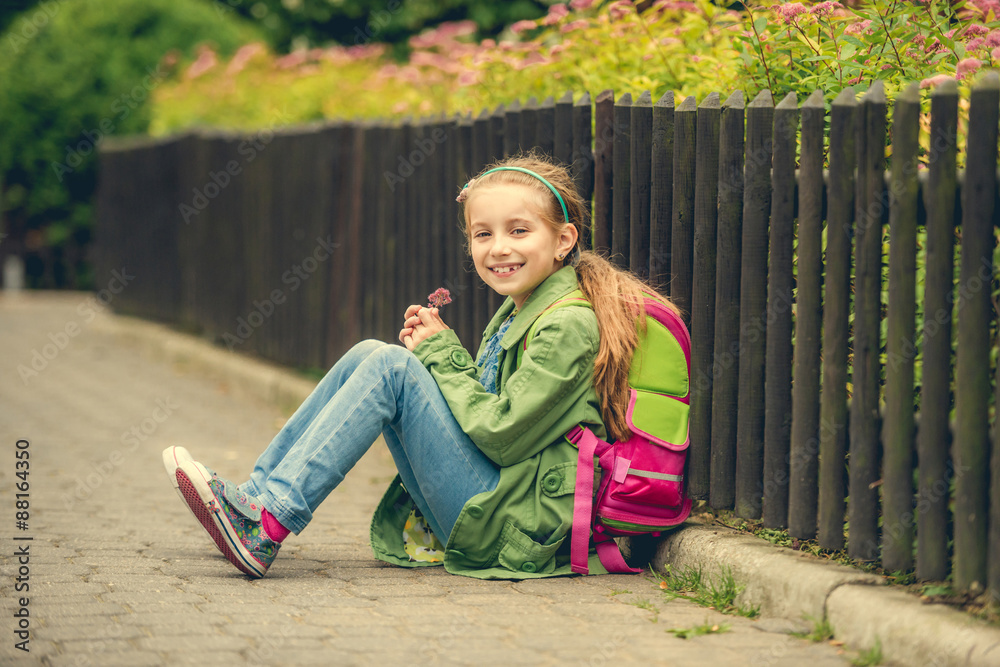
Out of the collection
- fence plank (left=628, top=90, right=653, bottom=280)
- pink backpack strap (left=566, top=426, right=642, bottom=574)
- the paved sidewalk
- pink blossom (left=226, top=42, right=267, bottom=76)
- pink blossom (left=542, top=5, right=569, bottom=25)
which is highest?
pink blossom (left=226, top=42, right=267, bottom=76)

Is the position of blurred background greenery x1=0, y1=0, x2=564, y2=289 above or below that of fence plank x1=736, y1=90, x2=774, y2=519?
above

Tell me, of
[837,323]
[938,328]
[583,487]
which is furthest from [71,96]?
[938,328]

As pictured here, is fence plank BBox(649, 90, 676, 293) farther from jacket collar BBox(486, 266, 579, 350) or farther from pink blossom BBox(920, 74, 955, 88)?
pink blossom BBox(920, 74, 955, 88)

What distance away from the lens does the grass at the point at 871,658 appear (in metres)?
2.64

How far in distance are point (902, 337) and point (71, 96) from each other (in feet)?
44.8

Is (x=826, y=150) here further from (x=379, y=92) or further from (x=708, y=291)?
(x=379, y=92)

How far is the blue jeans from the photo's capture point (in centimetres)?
329

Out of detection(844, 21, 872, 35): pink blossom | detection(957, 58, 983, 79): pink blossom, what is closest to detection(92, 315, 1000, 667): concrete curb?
detection(957, 58, 983, 79): pink blossom

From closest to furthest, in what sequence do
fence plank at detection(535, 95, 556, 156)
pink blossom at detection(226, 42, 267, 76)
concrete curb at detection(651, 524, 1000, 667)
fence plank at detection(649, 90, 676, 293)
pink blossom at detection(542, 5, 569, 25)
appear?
concrete curb at detection(651, 524, 1000, 667)
fence plank at detection(649, 90, 676, 293)
fence plank at detection(535, 95, 556, 156)
pink blossom at detection(542, 5, 569, 25)
pink blossom at detection(226, 42, 267, 76)

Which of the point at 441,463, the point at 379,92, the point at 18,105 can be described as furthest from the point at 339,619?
the point at 18,105

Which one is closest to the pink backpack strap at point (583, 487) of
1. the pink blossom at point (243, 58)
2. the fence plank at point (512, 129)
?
the fence plank at point (512, 129)

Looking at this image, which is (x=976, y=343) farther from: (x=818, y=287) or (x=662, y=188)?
(x=662, y=188)

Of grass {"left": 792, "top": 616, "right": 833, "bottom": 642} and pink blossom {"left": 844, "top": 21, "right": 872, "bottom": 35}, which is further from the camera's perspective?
pink blossom {"left": 844, "top": 21, "right": 872, "bottom": 35}

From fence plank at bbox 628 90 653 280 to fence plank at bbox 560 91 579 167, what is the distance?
576mm
